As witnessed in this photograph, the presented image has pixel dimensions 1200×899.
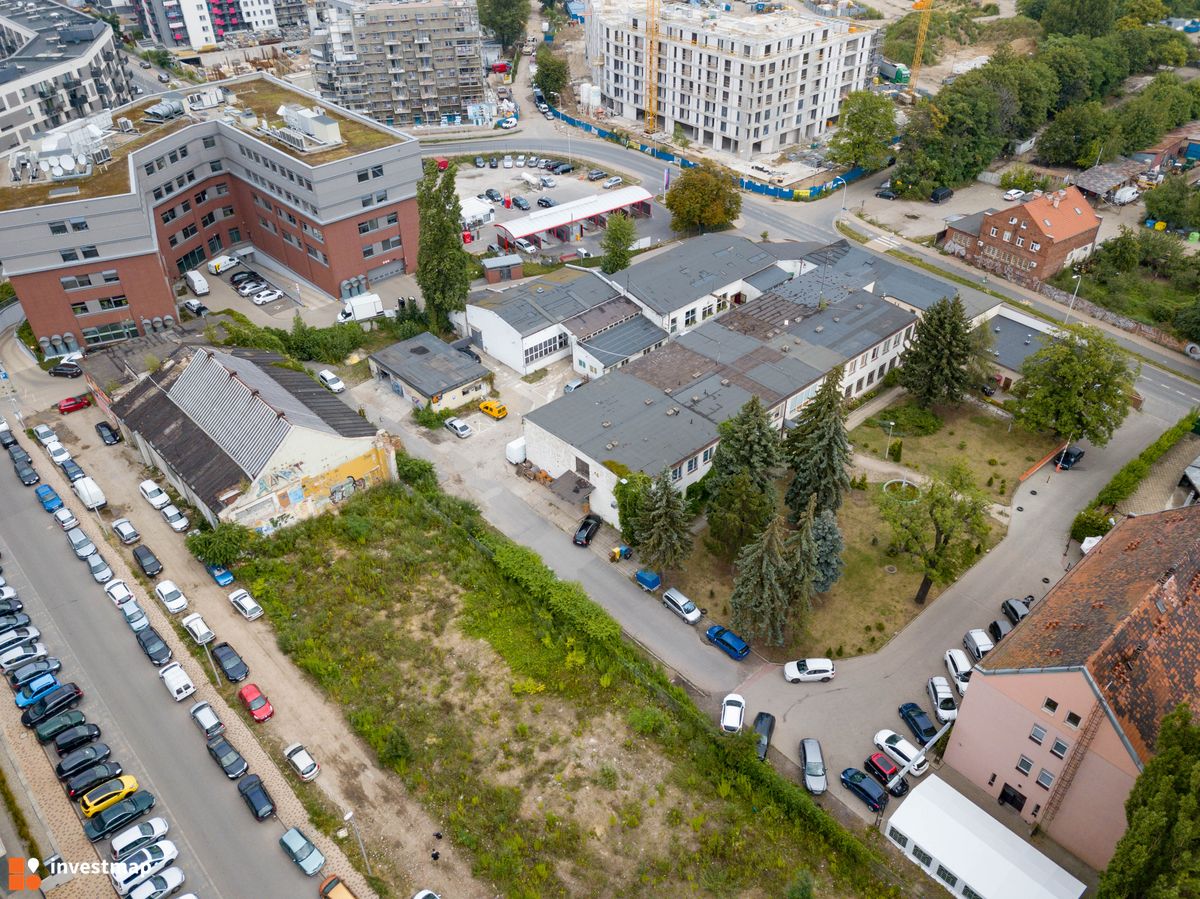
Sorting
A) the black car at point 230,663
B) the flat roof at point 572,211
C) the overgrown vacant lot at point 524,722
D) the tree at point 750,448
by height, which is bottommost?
the overgrown vacant lot at point 524,722

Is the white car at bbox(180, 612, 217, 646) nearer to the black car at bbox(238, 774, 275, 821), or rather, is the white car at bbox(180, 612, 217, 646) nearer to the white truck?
the black car at bbox(238, 774, 275, 821)

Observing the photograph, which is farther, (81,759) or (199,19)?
(199,19)

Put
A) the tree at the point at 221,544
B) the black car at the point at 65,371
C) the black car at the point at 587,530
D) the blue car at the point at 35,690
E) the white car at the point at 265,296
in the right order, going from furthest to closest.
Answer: the white car at the point at 265,296, the black car at the point at 65,371, the black car at the point at 587,530, the tree at the point at 221,544, the blue car at the point at 35,690

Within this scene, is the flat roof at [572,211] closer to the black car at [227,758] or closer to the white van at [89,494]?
the white van at [89,494]

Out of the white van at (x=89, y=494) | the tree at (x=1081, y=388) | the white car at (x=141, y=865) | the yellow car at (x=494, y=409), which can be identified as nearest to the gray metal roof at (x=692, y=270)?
the yellow car at (x=494, y=409)

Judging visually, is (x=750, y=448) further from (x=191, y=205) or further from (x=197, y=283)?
(x=191, y=205)

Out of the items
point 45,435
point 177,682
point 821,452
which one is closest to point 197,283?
point 45,435

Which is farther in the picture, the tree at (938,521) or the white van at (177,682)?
the tree at (938,521)
